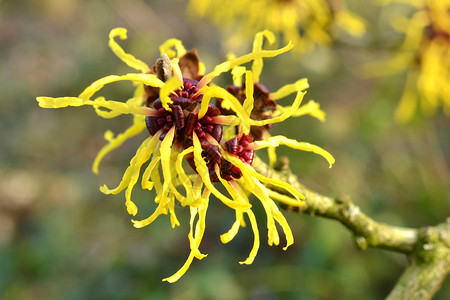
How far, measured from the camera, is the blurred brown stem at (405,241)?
2.88 ft

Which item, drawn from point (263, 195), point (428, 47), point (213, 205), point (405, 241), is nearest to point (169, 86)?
point (263, 195)

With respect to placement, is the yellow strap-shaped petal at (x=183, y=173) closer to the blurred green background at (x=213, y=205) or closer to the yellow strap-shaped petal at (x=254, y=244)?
the yellow strap-shaped petal at (x=254, y=244)

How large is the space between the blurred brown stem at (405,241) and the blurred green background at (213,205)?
709mm

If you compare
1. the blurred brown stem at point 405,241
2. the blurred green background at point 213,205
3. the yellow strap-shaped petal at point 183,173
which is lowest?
the blurred green background at point 213,205

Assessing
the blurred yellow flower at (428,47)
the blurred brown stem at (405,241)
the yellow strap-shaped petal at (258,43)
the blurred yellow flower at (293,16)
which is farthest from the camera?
the blurred yellow flower at (293,16)

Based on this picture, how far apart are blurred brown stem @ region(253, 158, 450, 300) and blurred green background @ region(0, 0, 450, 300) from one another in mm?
709

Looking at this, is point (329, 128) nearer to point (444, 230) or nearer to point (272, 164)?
point (444, 230)

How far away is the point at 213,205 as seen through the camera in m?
2.74

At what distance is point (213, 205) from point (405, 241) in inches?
72.9

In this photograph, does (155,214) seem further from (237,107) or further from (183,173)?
(237,107)

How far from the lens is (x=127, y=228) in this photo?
9.21 feet

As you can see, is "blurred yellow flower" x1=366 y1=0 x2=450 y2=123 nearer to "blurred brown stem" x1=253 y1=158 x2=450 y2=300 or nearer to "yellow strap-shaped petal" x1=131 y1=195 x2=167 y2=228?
"blurred brown stem" x1=253 y1=158 x2=450 y2=300

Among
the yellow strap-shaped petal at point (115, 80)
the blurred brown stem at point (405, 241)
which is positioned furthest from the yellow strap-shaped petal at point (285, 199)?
the yellow strap-shaped petal at point (115, 80)

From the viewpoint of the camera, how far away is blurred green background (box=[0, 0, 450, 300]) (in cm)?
223
